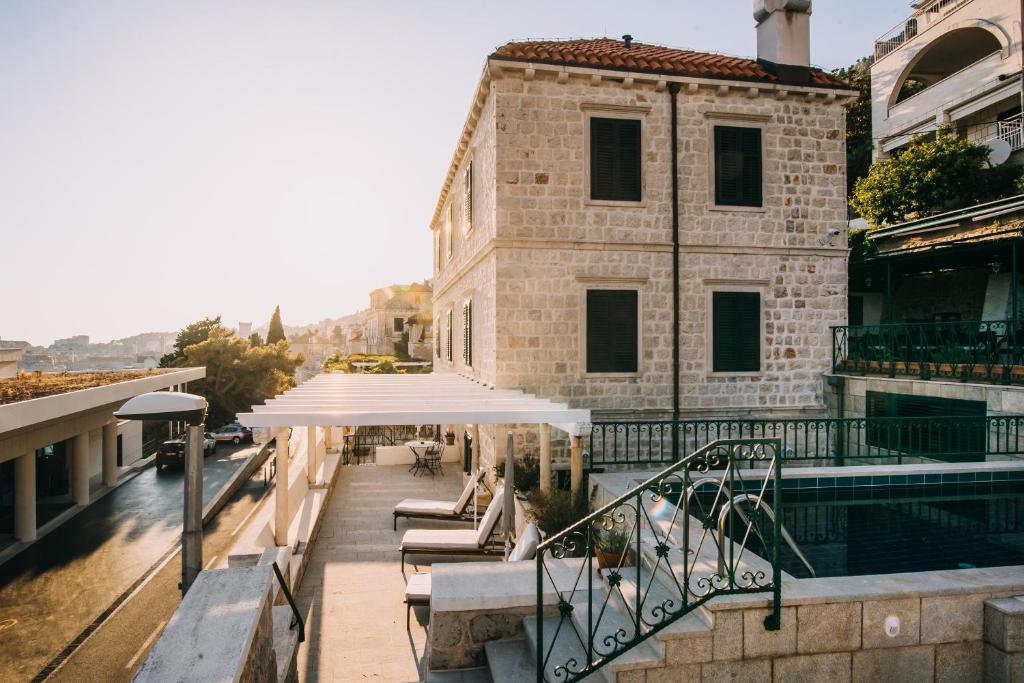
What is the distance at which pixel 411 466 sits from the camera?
17953 mm

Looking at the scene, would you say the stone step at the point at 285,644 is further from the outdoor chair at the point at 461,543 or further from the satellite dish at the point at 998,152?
the satellite dish at the point at 998,152

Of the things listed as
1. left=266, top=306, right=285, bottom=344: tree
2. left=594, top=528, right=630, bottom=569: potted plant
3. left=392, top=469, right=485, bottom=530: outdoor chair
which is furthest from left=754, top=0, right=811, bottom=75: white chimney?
left=266, top=306, right=285, bottom=344: tree

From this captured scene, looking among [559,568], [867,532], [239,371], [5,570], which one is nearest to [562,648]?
[559,568]

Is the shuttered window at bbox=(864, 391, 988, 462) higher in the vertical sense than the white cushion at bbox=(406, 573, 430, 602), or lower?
higher

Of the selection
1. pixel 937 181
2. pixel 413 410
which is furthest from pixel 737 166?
pixel 937 181

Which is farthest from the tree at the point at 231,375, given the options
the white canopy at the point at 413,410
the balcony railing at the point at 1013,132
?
the balcony railing at the point at 1013,132

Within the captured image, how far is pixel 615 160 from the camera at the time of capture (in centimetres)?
1181

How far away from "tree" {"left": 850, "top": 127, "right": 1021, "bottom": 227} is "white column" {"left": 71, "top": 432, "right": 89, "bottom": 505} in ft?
92.8

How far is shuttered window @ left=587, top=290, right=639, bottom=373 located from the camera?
1173 cm

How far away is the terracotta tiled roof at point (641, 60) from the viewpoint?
11352 mm

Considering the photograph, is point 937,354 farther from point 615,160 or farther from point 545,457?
point 545,457

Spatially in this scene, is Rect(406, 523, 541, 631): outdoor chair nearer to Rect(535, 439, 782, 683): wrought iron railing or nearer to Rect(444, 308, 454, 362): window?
Rect(535, 439, 782, 683): wrought iron railing

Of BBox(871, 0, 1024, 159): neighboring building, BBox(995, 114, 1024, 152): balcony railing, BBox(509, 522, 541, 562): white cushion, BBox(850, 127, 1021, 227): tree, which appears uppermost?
BBox(871, 0, 1024, 159): neighboring building

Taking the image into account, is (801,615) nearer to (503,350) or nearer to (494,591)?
(494,591)
